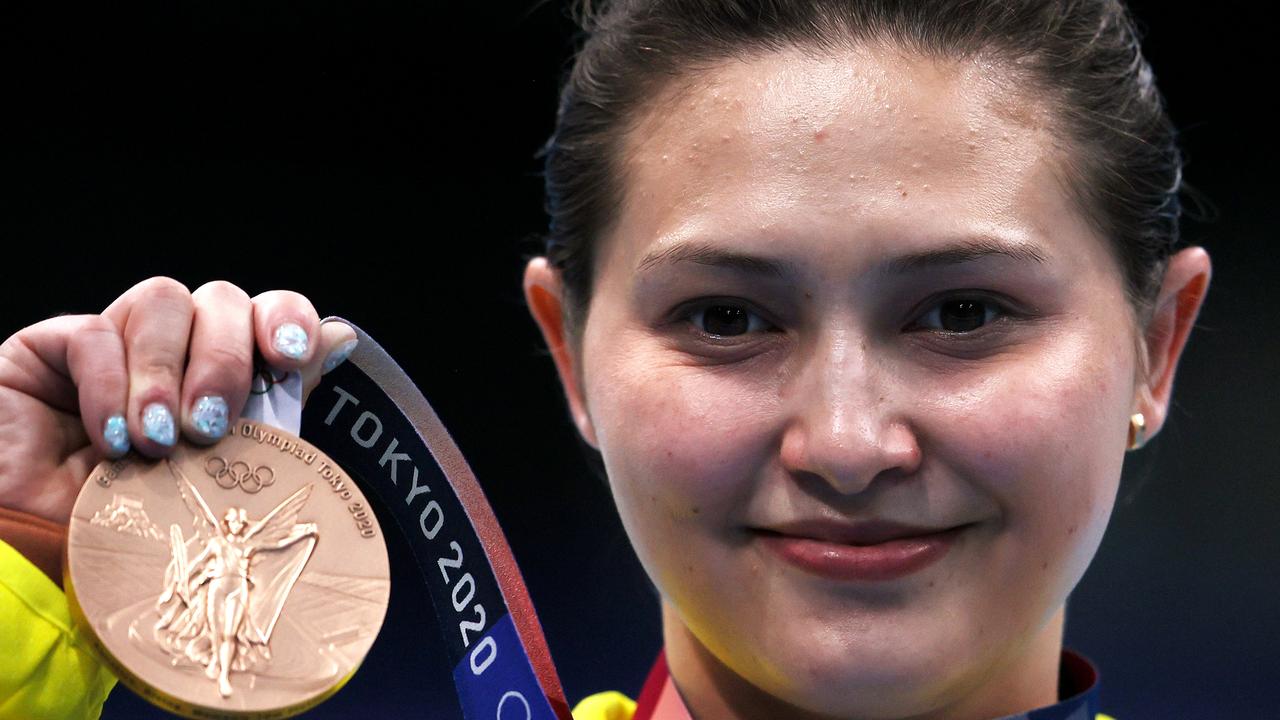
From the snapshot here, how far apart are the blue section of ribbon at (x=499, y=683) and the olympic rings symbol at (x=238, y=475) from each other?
12.4 inches

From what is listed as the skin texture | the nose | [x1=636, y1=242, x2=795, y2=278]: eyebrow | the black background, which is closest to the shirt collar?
the skin texture

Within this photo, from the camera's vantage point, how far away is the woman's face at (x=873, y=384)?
1327 millimetres

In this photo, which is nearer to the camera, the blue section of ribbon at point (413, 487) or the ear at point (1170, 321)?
the blue section of ribbon at point (413, 487)

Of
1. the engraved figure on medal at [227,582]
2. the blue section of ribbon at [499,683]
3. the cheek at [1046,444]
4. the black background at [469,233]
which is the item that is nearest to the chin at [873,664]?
the cheek at [1046,444]

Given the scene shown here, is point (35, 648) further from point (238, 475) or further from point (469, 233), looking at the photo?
point (469, 233)

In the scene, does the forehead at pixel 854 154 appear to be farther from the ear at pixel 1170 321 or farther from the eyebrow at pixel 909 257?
the ear at pixel 1170 321

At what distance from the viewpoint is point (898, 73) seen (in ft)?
4.64

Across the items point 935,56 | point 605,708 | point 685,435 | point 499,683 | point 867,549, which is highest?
point 935,56

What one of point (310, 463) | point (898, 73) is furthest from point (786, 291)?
point (310, 463)

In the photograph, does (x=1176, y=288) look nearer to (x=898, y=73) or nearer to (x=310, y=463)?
(x=898, y=73)

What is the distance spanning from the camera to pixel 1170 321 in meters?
1.67

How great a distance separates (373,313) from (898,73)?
179 cm

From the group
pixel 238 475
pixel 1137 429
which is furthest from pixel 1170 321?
pixel 238 475

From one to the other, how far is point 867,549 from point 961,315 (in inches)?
10.1
